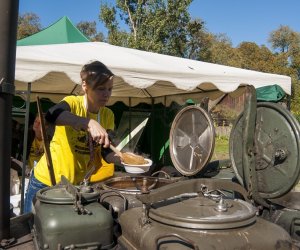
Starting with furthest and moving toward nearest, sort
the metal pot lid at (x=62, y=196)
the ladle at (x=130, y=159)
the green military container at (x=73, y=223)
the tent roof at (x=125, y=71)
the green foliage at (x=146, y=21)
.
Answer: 1. the green foliage at (x=146, y=21)
2. the tent roof at (x=125, y=71)
3. the ladle at (x=130, y=159)
4. the metal pot lid at (x=62, y=196)
5. the green military container at (x=73, y=223)

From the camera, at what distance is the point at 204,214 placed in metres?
1.39

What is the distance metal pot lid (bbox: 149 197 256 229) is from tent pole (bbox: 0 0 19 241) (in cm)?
59

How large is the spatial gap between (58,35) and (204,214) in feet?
23.4

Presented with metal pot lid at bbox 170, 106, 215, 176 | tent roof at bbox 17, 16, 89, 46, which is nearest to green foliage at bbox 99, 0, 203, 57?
tent roof at bbox 17, 16, 89, 46

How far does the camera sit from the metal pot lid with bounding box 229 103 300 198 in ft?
5.64

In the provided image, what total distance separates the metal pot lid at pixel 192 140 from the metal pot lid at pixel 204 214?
60cm

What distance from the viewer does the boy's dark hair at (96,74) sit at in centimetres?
204

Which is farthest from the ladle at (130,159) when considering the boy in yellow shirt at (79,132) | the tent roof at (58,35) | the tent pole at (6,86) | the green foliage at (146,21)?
the green foliage at (146,21)

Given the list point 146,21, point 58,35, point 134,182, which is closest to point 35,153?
point 58,35

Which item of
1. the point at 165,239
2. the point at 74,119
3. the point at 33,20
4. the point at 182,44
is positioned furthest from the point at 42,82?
the point at 33,20

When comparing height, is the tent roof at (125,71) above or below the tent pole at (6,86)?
above

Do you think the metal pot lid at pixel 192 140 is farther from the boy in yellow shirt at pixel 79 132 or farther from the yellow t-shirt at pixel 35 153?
the yellow t-shirt at pixel 35 153

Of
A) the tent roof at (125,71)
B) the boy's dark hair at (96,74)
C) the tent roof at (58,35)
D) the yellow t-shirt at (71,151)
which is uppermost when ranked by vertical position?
the tent roof at (58,35)

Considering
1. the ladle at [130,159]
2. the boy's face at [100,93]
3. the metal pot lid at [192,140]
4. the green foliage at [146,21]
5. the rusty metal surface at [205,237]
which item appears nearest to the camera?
the rusty metal surface at [205,237]
